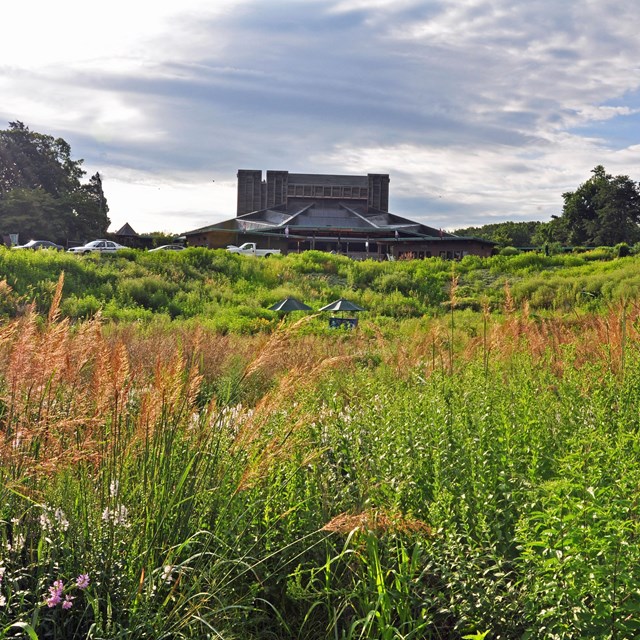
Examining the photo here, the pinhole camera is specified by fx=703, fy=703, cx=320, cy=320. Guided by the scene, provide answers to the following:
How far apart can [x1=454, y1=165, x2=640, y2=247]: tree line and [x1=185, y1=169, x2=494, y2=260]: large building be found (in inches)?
324

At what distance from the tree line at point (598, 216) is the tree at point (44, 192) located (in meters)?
26.1

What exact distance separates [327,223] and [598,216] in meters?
18.9

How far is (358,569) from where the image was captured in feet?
10.0

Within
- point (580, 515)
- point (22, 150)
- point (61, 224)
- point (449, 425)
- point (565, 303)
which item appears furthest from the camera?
point (22, 150)

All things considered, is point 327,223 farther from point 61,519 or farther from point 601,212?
point 61,519

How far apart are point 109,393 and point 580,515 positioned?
1.84 metres

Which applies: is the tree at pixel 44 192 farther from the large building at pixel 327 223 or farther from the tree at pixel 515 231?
the tree at pixel 515 231

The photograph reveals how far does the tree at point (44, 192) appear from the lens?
1548 inches

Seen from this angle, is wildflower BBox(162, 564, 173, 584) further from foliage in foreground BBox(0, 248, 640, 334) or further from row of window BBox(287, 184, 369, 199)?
row of window BBox(287, 184, 369, 199)

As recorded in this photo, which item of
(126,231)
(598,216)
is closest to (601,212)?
(598,216)

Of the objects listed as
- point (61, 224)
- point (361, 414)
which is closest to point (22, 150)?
point (61, 224)

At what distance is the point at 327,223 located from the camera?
44250mm

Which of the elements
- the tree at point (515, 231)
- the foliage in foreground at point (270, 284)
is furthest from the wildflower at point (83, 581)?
the tree at point (515, 231)

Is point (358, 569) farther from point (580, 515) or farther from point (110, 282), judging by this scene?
point (110, 282)
